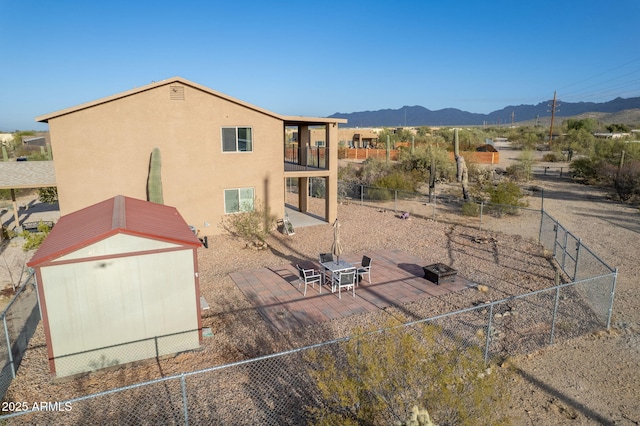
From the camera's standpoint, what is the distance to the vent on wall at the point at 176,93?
53.1 feet

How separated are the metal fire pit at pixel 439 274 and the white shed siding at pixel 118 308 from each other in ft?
23.0

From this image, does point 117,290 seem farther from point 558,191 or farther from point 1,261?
point 558,191

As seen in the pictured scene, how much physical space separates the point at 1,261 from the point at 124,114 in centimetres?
711

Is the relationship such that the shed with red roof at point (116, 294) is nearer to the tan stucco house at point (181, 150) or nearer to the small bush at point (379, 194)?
the tan stucco house at point (181, 150)

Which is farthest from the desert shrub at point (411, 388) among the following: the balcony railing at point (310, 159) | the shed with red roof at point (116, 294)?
the balcony railing at point (310, 159)

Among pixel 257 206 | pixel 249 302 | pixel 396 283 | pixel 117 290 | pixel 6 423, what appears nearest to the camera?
pixel 6 423

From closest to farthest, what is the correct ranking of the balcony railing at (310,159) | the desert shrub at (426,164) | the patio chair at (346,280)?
the patio chair at (346,280) → the balcony railing at (310,159) → the desert shrub at (426,164)

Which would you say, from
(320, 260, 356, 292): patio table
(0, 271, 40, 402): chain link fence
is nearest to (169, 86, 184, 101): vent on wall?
→ (0, 271, 40, 402): chain link fence

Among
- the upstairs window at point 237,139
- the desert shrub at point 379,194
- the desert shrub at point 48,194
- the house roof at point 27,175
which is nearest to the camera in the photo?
the house roof at point 27,175

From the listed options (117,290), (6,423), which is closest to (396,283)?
(117,290)

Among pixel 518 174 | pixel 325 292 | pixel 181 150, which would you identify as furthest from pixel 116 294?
pixel 518 174

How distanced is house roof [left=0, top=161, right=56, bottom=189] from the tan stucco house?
8.82 ft

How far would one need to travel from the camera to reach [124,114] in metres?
15.7

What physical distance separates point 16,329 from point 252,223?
8.90 metres
